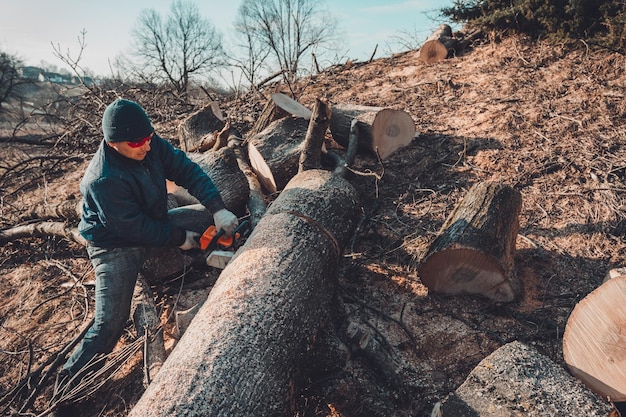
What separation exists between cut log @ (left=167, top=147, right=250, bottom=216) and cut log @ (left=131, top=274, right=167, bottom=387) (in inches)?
41.7

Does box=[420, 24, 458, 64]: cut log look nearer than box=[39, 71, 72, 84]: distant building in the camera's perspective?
No

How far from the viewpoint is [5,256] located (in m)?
4.72

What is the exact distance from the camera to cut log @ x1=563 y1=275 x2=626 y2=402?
2145 mm

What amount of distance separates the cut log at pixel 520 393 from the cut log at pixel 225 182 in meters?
2.85

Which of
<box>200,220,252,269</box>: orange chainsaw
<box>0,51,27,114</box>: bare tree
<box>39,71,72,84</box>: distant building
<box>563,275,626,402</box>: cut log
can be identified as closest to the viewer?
<box>563,275,626,402</box>: cut log

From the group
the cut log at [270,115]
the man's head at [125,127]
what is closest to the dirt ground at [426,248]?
the cut log at [270,115]

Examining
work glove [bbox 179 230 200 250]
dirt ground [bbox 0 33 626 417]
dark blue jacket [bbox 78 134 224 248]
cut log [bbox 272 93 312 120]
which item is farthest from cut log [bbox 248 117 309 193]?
work glove [bbox 179 230 200 250]

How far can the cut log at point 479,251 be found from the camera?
9.58 feet

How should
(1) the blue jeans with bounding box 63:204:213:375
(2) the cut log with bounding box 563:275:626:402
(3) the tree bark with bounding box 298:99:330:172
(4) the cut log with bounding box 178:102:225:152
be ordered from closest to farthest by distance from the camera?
(2) the cut log with bounding box 563:275:626:402, (1) the blue jeans with bounding box 63:204:213:375, (3) the tree bark with bounding box 298:99:330:172, (4) the cut log with bounding box 178:102:225:152

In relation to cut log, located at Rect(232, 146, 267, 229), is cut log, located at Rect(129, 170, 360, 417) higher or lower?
lower

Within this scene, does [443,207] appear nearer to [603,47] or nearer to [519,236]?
[519,236]

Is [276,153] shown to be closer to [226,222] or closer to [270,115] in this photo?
[270,115]

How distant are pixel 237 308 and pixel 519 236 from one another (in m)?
2.68

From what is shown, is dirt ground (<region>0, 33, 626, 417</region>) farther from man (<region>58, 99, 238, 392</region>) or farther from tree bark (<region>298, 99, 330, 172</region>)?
tree bark (<region>298, 99, 330, 172</region>)
